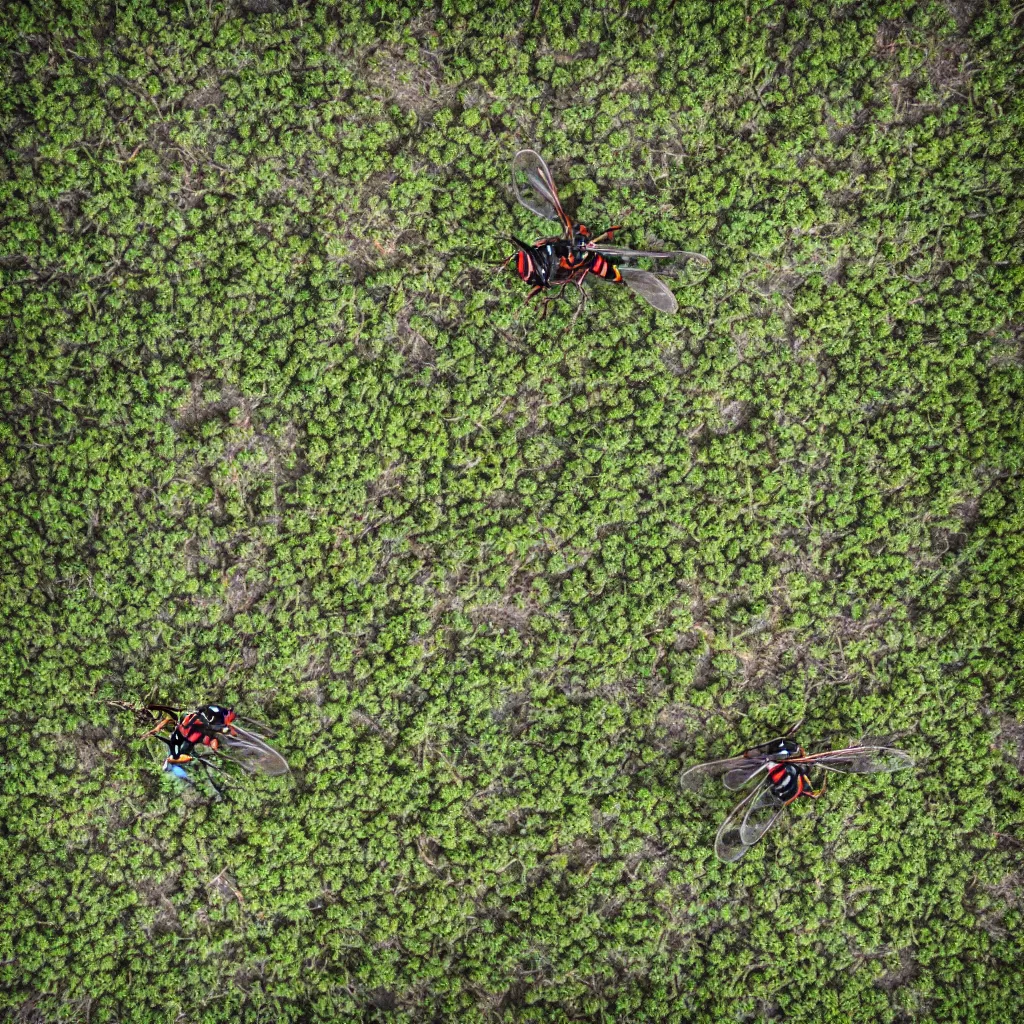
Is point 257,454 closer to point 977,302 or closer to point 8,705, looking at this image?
point 8,705

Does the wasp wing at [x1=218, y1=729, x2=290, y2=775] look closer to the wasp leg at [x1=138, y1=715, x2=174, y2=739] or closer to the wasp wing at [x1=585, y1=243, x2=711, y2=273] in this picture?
the wasp leg at [x1=138, y1=715, x2=174, y2=739]

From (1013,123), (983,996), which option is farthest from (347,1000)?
(1013,123)

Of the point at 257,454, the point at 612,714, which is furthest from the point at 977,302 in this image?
the point at 257,454

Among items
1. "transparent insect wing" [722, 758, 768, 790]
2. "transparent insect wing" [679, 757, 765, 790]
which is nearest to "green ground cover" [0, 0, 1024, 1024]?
"transparent insect wing" [679, 757, 765, 790]

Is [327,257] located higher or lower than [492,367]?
higher

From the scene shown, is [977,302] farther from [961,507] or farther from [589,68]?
[589,68]

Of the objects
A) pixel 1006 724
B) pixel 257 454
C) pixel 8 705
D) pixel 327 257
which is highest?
pixel 327 257
